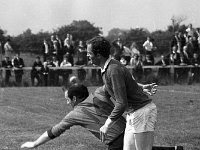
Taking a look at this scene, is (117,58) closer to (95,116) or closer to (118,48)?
(118,48)

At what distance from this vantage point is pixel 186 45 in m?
28.0

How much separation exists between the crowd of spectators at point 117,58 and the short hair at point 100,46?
1978cm

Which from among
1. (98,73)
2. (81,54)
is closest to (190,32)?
(98,73)

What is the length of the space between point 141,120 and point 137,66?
2024 cm

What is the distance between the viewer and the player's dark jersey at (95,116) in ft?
21.1

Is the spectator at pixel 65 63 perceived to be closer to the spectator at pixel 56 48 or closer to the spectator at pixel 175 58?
the spectator at pixel 56 48

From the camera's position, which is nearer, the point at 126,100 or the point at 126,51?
the point at 126,100

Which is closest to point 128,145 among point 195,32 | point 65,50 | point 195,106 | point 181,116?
point 181,116

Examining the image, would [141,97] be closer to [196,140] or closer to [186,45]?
[196,140]

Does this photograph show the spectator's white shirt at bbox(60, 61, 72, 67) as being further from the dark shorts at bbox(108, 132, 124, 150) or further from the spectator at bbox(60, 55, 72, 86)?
the dark shorts at bbox(108, 132, 124, 150)

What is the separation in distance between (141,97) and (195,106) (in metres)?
11.9

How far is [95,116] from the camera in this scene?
6.46 metres

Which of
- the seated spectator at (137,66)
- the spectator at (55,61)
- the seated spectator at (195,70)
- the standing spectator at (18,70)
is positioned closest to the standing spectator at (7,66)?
the standing spectator at (18,70)

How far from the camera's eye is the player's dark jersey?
6434 mm
